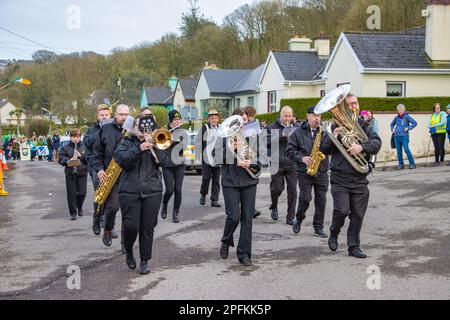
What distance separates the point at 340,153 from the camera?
8.25 m

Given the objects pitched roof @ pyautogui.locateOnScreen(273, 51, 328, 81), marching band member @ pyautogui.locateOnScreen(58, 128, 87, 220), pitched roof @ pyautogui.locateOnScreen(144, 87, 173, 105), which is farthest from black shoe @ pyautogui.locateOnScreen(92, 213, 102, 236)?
pitched roof @ pyautogui.locateOnScreen(144, 87, 173, 105)

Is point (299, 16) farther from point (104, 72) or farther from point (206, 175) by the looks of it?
point (206, 175)

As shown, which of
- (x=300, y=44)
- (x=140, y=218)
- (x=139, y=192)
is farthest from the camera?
(x=300, y=44)

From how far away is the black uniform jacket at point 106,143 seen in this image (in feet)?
29.9

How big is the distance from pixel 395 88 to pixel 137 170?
2164 centimetres

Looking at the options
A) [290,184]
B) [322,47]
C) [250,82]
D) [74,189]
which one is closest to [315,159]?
[290,184]

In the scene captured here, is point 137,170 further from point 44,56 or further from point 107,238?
point 44,56

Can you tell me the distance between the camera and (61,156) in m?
12.7

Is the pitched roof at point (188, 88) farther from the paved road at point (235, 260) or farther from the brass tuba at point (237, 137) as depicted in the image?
the brass tuba at point (237, 137)

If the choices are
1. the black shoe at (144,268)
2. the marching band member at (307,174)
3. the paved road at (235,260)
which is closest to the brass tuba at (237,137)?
the paved road at (235,260)

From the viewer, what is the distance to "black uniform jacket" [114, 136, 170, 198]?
7312 mm

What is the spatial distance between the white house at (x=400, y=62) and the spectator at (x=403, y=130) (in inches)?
297
